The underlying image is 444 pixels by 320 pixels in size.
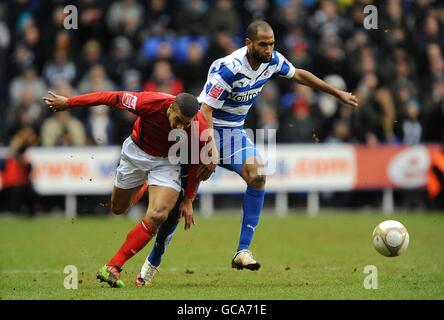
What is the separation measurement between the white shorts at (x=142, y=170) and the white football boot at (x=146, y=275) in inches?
35.2

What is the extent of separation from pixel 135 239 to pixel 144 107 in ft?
4.33

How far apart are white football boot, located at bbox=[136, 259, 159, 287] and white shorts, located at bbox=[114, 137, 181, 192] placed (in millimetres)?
894

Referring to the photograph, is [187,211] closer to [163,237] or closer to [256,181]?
[163,237]

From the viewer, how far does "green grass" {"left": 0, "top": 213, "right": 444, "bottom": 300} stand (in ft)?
30.4

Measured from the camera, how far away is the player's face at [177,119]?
9289 mm

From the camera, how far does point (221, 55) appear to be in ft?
64.5

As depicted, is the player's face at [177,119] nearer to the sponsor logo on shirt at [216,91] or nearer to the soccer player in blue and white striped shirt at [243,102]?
the soccer player in blue and white striped shirt at [243,102]

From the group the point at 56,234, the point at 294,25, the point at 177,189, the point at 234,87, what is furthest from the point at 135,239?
the point at 294,25

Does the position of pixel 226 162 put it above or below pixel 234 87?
below

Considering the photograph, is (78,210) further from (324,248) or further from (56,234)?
(324,248)

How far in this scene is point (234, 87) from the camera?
409 inches

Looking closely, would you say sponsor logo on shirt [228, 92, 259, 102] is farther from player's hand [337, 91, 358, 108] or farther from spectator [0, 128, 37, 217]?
spectator [0, 128, 37, 217]

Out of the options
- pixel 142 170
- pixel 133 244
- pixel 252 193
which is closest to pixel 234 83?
pixel 252 193

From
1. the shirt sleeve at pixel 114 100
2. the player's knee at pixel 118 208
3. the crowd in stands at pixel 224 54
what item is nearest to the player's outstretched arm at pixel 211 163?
the shirt sleeve at pixel 114 100
